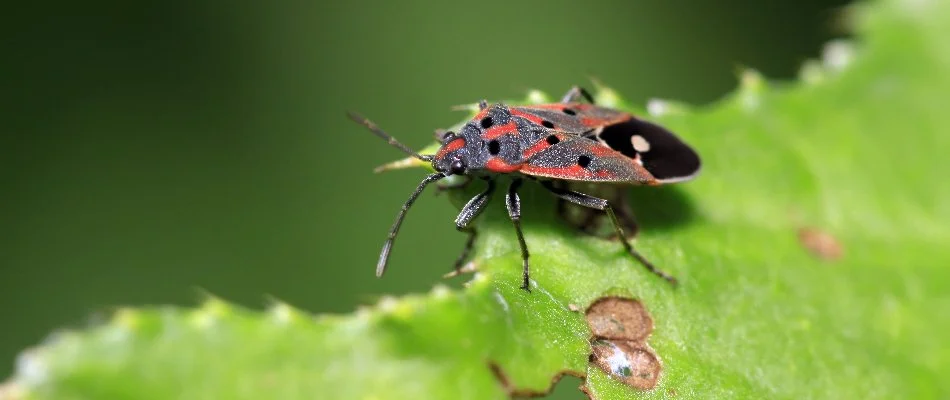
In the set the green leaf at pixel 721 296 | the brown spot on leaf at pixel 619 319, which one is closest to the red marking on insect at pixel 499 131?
the green leaf at pixel 721 296

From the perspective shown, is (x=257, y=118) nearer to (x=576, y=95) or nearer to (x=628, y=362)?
(x=576, y=95)

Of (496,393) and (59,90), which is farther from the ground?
(59,90)

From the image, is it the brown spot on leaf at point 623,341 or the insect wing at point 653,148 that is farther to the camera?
the insect wing at point 653,148

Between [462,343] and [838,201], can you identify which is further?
[838,201]

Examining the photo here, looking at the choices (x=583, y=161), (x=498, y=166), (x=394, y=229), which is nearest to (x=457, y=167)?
(x=498, y=166)

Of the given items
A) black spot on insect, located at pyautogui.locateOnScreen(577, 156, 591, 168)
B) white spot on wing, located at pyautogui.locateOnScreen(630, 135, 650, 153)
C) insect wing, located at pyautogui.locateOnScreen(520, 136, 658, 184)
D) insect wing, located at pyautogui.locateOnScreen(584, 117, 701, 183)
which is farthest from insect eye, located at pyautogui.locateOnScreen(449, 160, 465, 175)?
white spot on wing, located at pyautogui.locateOnScreen(630, 135, 650, 153)

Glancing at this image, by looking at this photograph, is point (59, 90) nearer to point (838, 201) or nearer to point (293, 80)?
point (293, 80)

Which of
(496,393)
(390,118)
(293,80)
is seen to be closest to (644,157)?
(496,393)

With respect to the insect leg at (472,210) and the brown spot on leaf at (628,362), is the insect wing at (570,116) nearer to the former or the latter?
the insect leg at (472,210)
